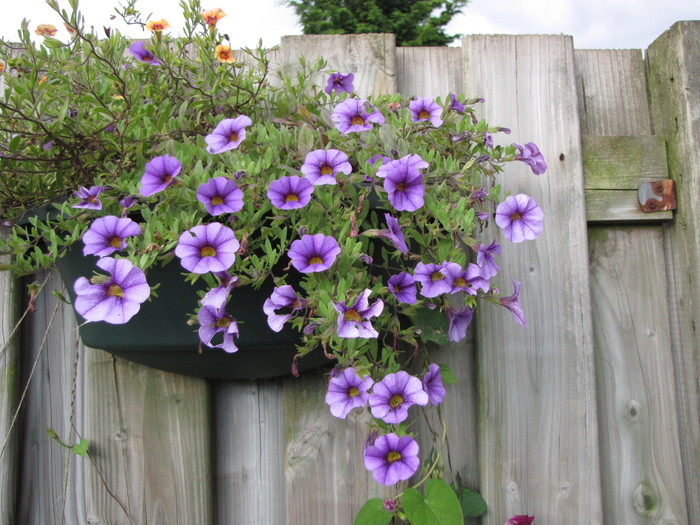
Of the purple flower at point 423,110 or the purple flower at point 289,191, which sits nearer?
the purple flower at point 289,191

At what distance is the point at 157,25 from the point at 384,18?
11.0 ft

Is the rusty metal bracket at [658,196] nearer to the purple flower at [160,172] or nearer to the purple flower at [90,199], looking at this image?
the purple flower at [160,172]

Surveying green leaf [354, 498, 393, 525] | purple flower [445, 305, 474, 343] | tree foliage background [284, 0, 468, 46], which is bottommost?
green leaf [354, 498, 393, 525]

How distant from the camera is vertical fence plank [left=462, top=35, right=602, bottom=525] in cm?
113

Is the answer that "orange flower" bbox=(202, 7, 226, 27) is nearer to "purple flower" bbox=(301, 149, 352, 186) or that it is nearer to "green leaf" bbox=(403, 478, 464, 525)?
"purple flower" bbox=(301, 149, 352, 186)

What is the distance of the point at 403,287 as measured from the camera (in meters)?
0.88

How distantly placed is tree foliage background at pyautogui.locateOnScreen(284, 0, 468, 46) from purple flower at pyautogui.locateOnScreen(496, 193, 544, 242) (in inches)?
129

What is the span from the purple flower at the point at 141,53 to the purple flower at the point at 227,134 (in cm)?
20

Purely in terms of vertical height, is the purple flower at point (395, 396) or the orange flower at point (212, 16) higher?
the orange flower at point (212, 16)

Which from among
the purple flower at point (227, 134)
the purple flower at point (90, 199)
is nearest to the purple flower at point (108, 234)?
the purple flower at point (90, 199)

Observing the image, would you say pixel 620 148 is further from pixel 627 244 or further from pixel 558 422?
pixel 558 422

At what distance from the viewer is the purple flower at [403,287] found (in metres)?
0.87

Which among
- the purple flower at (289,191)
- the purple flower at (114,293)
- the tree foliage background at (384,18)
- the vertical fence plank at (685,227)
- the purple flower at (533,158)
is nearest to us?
the purple flower at (114,293)

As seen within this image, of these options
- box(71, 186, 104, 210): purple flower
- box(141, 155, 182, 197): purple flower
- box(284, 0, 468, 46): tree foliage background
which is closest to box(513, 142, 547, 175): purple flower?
box(141, 155, 182, 197): purple flower
